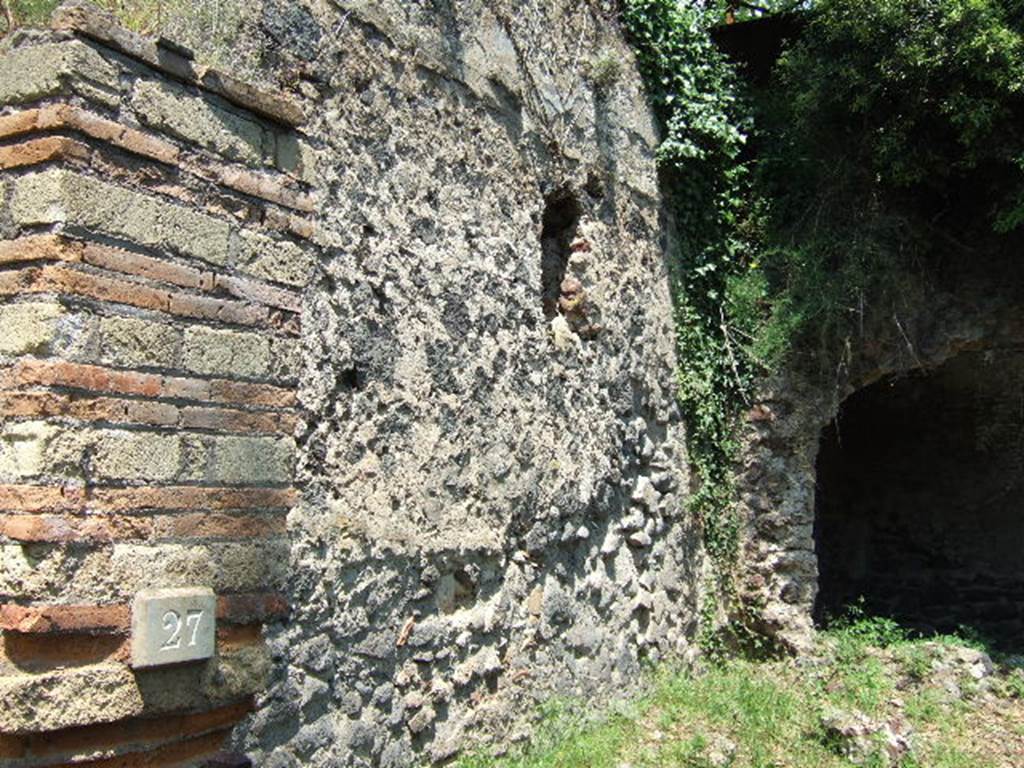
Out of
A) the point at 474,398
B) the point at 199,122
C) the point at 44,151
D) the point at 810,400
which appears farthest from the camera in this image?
the point at 810,400

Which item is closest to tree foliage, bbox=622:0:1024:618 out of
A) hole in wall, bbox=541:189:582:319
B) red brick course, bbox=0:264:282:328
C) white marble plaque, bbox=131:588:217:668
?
hole in wall, bbox=541:189:582:319

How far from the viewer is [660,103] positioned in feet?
22.8

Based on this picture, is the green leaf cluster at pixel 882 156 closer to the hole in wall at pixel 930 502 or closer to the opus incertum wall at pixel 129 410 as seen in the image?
the hole in wall at pixel 930 502

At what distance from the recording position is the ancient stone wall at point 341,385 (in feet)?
8.52

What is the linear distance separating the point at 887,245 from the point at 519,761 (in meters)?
4.44

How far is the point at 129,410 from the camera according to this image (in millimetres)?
2684

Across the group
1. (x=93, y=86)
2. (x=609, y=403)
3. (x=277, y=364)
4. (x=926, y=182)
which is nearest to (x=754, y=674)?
(x=609, y=403)

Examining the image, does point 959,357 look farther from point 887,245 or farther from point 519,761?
point 519,761

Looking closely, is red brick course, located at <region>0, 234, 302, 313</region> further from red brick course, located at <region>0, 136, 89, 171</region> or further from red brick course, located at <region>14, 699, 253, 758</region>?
red brick course, located at <region>14, 699, 253, 758</region>

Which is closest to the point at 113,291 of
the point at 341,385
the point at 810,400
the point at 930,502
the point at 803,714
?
the point at 341,385

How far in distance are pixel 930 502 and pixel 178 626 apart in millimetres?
8978

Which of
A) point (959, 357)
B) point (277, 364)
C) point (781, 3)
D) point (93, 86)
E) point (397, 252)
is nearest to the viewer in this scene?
point (93, 86)

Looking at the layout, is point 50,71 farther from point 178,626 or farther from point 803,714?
point 803,714

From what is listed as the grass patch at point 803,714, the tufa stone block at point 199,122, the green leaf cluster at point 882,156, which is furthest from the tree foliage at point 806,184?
the tufa stone block at point 199,122
